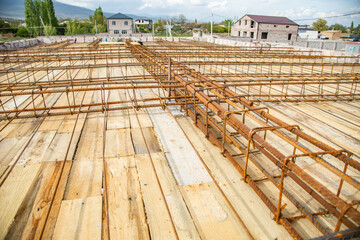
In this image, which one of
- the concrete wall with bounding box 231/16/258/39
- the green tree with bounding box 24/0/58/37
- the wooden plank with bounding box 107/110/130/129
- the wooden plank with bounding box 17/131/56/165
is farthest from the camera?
the green tree with bounding box 24/0/58/37

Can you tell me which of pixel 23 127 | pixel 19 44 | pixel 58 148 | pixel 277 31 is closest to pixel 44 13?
pixel 19 44

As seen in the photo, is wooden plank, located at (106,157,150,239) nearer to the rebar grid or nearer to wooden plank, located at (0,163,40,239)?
wooden plank, located at (0,163,40,239)

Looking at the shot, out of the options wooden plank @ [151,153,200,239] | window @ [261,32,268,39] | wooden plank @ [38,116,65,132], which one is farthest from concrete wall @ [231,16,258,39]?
wooden plank @ [151,153,200,239]

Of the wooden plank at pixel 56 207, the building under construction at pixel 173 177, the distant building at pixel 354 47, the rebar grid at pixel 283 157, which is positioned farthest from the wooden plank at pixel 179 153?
the distant building at pixel 354 47

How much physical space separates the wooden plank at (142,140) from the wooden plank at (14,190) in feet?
7.27

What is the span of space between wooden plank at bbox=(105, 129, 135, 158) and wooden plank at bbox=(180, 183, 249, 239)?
6.36ft

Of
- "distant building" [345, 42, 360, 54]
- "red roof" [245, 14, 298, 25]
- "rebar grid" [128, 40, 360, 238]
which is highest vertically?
"red roof" [245, 14, 298, 25]

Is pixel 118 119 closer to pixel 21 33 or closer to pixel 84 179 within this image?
pixel 84 179

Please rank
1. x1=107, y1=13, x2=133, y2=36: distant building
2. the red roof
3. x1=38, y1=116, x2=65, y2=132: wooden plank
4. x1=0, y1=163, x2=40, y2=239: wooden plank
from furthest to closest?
1. x1=107, y1=13, x2=133, y2=36: distant building
2. the red roof
3. x1=38, y1=116, x2=65, y2=132: wooden plank
4. x1=0, y1=163, x2=40, y2=239: wooden plank

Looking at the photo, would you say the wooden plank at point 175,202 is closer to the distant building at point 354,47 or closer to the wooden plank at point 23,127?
the wooden plank at point 23,127

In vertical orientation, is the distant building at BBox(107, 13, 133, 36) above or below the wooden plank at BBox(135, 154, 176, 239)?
above

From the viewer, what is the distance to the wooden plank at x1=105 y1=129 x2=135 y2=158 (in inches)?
231

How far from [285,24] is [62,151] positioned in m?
62.6

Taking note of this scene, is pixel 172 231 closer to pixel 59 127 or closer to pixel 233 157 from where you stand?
pixel 233 157
